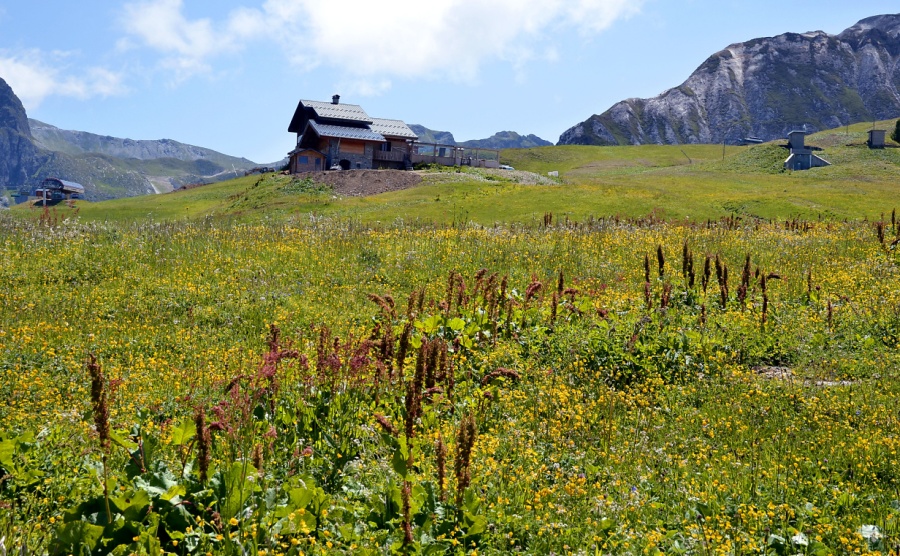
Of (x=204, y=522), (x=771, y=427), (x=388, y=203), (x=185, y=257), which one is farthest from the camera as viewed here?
(x=388, y=203)

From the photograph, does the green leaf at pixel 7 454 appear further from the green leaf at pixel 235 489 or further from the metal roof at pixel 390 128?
the metal roof at pixel 390 128

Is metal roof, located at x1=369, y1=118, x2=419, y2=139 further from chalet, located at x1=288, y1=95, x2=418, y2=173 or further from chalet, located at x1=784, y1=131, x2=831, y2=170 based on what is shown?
chalet, located at x1=784, y1=131, x2=831, y2=170

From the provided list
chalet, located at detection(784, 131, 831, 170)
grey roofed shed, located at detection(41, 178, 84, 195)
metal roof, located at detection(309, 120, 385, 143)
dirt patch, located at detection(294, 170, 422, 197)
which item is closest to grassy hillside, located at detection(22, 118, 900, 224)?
dirt patch, located at detection(294, 170, 422, 197)

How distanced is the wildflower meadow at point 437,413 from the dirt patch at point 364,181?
35758mm

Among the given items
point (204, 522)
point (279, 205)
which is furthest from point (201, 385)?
point (279, 205)

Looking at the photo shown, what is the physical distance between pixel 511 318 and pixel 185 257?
35.4ft

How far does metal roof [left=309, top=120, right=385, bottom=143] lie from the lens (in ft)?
250

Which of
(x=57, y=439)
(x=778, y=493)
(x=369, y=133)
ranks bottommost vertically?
(x=778, y=493)

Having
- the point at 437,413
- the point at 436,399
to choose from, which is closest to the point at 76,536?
the point at 437,413

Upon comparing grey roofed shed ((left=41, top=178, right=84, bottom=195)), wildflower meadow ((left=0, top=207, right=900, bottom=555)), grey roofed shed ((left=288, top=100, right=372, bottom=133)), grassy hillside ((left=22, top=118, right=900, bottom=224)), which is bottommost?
wildflower meadow ((left=0, top=207, right=900, bottom=555))

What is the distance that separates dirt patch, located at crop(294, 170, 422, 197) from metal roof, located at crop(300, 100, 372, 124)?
25.9 meters

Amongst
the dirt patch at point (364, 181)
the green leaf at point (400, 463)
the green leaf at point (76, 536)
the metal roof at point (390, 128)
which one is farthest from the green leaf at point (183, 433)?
the metal roof at point (390, 128)

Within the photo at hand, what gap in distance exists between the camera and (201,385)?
957cm

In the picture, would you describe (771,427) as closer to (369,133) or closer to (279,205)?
(279,205)
